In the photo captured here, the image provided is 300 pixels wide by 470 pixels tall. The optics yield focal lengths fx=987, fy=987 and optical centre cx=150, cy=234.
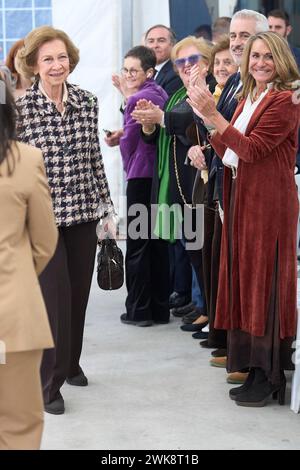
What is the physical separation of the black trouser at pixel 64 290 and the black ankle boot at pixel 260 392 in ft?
2.98

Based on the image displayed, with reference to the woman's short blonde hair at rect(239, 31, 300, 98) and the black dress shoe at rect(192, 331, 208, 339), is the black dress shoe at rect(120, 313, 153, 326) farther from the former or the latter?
the woman's short blonde hair at rect(239, 31, 300, 98)

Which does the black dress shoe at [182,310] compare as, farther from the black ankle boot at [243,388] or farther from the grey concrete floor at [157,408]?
the black ankle boot at [243,388]

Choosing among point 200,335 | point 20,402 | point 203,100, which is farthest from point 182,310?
point 20,402

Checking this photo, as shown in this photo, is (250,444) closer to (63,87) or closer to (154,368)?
(154,368)

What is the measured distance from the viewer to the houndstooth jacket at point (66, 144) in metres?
4.85

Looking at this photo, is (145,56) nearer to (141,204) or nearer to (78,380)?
(141,204)

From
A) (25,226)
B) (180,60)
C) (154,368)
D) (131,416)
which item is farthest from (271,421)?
(180,60)

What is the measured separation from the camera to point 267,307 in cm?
486

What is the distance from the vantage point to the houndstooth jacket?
15.9 ft

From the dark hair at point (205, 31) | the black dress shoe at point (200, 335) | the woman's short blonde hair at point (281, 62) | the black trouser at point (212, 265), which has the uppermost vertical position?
the dark hair at point (205, 31)

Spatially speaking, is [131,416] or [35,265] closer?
[35,265]

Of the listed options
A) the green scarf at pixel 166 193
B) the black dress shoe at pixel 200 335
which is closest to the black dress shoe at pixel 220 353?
the black dress shoe at pixel 200 335

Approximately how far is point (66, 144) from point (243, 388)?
152cm

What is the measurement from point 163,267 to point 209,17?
10.9ft
